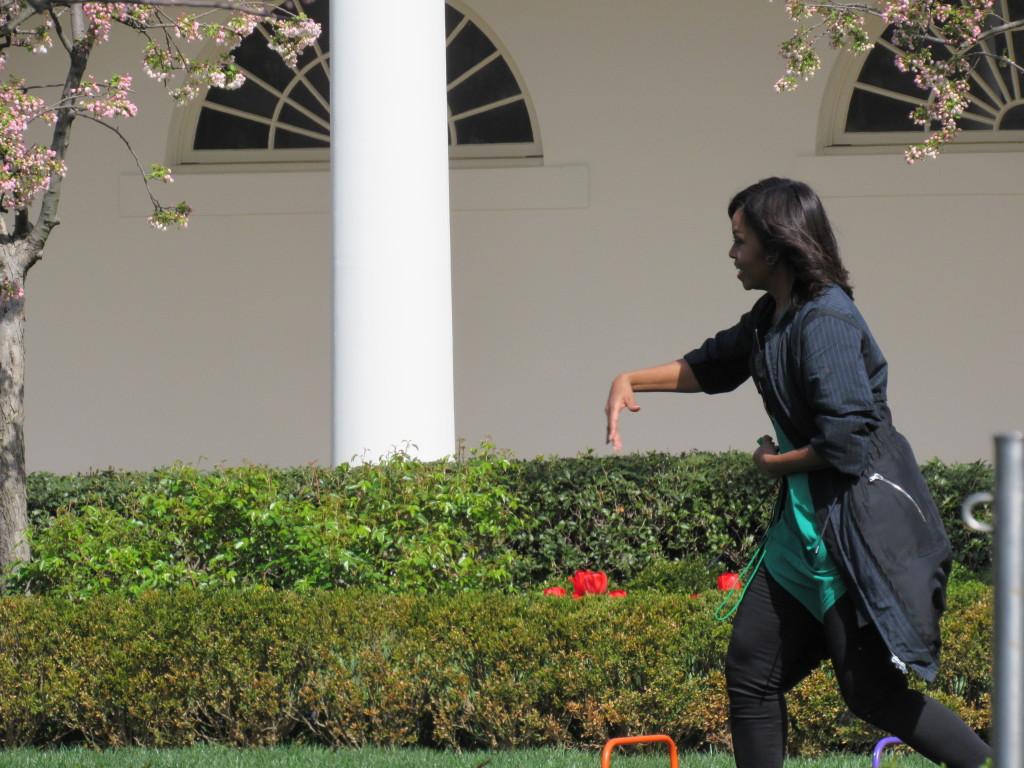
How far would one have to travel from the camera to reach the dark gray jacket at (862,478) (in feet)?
9.78

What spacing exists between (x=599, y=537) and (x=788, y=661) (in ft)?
10.8

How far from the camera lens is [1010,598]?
1.73m

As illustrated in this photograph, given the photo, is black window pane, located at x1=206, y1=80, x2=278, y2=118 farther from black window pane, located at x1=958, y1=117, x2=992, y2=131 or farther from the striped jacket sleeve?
the striped jacket sleeve

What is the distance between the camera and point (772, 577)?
3258mm

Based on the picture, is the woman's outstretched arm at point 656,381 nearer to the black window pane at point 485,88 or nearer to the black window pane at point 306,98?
the black window pane at point 485,88

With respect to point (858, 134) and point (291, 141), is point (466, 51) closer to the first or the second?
point (291, 141)

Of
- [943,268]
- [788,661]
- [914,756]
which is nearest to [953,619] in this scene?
[914,756]

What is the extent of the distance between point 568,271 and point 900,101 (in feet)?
9.87

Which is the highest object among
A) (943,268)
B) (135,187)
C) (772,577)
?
(135,187)

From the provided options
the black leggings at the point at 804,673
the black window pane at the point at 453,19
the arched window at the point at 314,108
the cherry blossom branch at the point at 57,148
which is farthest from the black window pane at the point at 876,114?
the black leggings at the point at 804,673

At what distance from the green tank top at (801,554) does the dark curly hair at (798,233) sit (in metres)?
0.36

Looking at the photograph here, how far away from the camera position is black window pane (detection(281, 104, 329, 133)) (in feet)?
36.7

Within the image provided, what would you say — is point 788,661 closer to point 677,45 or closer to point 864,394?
point 864,394

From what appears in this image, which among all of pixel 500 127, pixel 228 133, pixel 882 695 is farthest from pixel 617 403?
pixel 228 133
